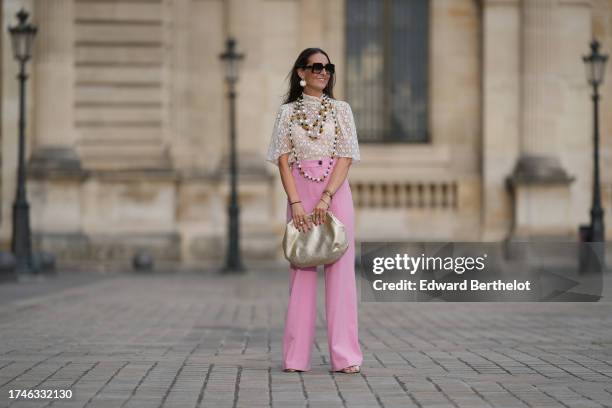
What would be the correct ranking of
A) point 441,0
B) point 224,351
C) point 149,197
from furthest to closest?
point 441,0 < point 149,197 < point 224,351

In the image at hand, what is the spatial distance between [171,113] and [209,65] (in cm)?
134

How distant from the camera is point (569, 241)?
27984 mm

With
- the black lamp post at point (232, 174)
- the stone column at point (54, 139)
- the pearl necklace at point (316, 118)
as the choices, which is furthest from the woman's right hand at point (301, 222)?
the stone column at point (54, 139)

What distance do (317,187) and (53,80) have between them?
1924cm

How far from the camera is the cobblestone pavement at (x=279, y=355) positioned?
7.92 metres

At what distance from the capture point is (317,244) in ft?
28.6

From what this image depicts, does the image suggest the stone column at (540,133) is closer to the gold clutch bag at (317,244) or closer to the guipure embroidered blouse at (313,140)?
the guipure embroidered blouse at (313,140)

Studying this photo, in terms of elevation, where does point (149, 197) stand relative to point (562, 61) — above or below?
below

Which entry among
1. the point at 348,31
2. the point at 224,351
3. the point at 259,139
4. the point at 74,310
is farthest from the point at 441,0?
the point at 224,351

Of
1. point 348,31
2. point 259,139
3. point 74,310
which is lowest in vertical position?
point 74,310

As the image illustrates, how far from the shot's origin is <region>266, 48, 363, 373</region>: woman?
888cm

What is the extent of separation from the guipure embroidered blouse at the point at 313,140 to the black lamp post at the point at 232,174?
660 inches

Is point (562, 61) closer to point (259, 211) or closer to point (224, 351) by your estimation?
point (259, 211)

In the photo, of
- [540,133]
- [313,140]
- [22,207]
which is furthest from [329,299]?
[540,133]
